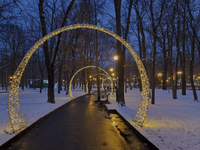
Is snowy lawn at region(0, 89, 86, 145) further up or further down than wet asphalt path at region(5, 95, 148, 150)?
further up

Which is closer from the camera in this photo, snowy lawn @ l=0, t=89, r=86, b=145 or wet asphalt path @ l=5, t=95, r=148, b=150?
wet asphalt path @ l=5, t=95, r=148, b=150

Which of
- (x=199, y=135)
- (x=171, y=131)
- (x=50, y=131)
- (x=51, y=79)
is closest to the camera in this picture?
(x=199, y=135)

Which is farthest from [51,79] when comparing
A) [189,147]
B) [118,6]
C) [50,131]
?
[189,147]

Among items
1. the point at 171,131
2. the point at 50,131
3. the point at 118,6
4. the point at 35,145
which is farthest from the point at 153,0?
the point at 35,145

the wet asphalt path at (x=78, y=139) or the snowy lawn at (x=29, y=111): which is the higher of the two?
the snowy lawn at (x=29, y=111)

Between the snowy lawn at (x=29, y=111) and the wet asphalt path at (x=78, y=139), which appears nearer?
the wet asphalt path at (x=78, y=139)

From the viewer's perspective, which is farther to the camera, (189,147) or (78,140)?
(78,140)

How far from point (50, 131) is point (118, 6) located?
11.1 metres

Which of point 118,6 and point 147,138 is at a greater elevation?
point 118,6

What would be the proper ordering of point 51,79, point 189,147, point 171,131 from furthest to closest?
point 51,79, point 171,131, point 189,147

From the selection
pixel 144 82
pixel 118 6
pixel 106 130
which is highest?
pixel 118 6

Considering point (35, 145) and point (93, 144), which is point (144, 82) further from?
point (35, 145)

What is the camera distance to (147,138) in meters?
5.36

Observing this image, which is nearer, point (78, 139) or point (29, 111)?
point (78, 139)
